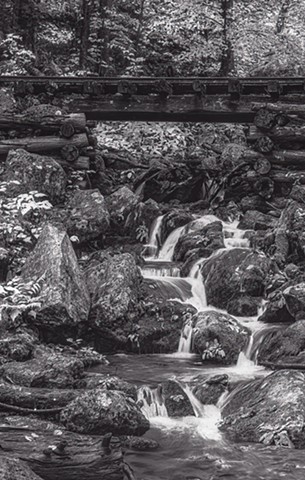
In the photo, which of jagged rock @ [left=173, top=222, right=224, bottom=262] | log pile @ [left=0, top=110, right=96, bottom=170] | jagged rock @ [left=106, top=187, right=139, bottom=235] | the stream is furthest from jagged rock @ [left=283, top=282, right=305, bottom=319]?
log pile @ [left=0, top=110, right=96, bottom=170]

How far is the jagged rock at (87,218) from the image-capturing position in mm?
12602

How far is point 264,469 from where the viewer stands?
5918 millimetres

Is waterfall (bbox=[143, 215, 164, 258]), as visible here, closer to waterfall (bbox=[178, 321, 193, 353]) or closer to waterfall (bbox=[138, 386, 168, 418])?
waterfall (bbox=[178, 321, 193, 353])

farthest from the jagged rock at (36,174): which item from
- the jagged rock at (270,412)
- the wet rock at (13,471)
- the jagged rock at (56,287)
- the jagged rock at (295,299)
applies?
the wet rock at (13,471)

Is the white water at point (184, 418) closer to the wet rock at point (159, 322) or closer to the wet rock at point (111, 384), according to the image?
the wet rock at point (111, 384)

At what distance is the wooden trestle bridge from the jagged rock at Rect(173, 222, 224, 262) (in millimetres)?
3868

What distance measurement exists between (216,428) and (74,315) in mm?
3253

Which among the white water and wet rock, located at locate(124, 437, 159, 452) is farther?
the white water

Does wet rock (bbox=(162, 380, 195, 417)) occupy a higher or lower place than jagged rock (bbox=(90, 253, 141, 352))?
lower

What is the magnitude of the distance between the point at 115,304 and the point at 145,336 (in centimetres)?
74

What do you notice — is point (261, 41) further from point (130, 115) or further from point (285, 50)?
point (130, 115)

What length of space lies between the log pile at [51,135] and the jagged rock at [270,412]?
9611 mm

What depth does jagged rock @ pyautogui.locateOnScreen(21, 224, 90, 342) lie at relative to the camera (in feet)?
30.1

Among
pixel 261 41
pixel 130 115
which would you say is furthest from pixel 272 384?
pixel 261 41
